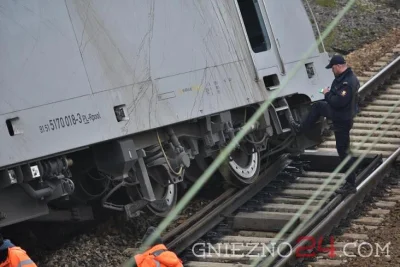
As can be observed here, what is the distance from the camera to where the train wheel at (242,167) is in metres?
13.1

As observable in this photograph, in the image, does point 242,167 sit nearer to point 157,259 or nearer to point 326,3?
point 157,259

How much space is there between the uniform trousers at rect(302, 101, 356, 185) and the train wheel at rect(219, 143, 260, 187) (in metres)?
0.93

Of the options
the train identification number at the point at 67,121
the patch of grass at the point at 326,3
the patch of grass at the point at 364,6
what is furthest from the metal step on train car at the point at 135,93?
the patch of grass at the point at 364,6

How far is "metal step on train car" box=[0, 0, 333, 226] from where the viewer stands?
385 inches

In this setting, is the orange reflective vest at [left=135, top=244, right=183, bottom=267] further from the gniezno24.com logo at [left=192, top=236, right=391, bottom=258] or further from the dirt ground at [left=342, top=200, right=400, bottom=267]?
the dirt ground at [left=342, top=200, right=400, bottom=267]

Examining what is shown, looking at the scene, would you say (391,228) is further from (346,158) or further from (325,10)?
(325,10)

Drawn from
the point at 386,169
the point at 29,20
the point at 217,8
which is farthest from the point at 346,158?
the point at 29,20

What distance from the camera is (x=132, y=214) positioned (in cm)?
1143

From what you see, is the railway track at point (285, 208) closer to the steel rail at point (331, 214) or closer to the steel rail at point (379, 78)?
the steel rail at point (331, 214)

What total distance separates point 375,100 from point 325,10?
4028 mm

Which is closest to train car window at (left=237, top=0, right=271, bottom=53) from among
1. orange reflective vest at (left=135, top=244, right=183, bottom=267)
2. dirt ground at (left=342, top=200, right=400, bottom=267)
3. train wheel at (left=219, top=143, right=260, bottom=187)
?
train wheel at (left=219, top=143, right=260, bottom=187)

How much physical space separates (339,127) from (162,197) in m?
2.36

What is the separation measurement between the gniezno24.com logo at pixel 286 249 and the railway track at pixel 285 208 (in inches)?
0.5

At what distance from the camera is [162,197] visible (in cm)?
1234
